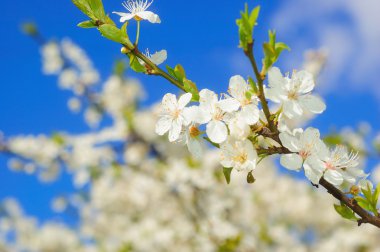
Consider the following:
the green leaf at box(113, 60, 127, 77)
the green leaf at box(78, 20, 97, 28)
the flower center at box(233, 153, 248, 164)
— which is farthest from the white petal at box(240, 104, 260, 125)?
the green leaf at box(113, 60, 127, 77)

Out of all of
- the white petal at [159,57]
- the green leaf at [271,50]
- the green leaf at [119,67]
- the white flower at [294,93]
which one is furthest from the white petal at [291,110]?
the green leaf at [119,67]

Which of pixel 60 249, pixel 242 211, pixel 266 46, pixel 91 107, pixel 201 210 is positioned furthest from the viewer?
pixel 60 249

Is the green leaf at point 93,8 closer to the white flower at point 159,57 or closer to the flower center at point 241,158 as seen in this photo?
the white flower at point 159,57

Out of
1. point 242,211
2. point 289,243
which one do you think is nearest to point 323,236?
point 289,243

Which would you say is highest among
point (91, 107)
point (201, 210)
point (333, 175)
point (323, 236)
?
point (91, 107)

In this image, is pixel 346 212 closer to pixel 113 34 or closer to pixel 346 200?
pixel 346 200

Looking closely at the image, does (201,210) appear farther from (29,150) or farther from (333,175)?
(333,175)

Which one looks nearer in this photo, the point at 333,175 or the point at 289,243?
the point at 333,175

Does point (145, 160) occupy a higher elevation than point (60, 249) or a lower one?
lower
